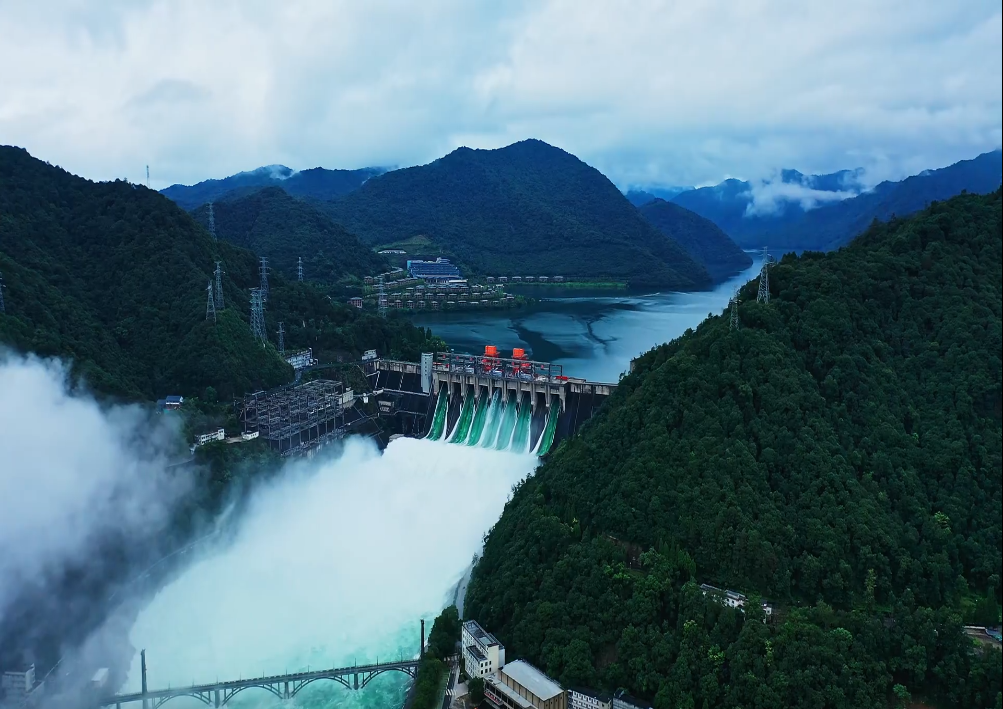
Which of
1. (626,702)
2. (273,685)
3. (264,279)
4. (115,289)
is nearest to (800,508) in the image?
(626,702)

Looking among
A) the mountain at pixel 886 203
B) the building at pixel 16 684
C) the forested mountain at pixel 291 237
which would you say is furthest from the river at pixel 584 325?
the building at pixel 16 684

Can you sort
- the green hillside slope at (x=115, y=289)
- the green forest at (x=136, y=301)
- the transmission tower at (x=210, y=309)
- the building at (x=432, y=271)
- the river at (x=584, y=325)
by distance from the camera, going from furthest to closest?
the building at (x=432, y=271), the river at (x=584, y=325), the transmission tower at (x=210, y=309), the green forest at (x=136, y=301), the green hillside slope at (x=115, y=289)

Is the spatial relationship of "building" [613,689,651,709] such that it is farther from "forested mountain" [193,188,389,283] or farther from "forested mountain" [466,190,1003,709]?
"forested mountain" [193,188,389,283]

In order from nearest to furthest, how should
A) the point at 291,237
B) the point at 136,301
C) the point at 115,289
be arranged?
1. the point at 136,301
2. the point at 115,289
3. the point at 291,237

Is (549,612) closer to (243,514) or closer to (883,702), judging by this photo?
(883,702)

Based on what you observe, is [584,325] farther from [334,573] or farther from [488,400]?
[334,573]

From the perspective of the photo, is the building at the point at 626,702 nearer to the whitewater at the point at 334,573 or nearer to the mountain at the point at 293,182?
the whitewater at the point at 334,573

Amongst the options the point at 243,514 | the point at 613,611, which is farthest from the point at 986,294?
the point at 243,514
